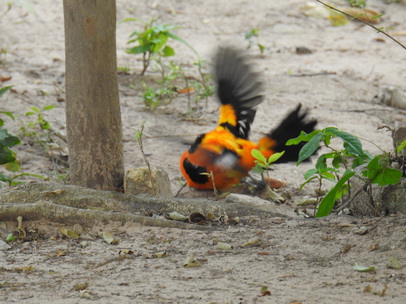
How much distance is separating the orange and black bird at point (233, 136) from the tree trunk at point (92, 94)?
2.19 feet

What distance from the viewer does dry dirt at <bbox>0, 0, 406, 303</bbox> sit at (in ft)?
8.46

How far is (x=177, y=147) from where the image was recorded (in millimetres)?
5176

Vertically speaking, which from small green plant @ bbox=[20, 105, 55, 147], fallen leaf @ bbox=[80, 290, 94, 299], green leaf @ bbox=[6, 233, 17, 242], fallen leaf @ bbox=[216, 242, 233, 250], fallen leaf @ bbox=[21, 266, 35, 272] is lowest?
small green plant @ bbox=[20, 105, 55, 147]

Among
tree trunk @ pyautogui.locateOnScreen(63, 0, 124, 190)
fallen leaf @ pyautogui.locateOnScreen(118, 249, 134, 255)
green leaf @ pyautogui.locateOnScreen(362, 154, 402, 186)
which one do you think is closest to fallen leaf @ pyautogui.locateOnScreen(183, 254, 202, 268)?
fallen leaf @ pyautogui.locateOnScreen(118, 249, 134, 255)

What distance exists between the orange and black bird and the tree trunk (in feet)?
2.19

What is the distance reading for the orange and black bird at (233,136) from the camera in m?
4.36

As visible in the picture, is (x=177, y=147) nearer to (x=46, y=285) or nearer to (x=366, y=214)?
(x=366, y=214)

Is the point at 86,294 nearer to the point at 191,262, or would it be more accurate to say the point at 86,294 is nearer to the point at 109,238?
the point at 191,262

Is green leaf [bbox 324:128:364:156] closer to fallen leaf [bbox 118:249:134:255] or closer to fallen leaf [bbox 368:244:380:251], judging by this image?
fallen leaf [bbox 368:244:380:251]

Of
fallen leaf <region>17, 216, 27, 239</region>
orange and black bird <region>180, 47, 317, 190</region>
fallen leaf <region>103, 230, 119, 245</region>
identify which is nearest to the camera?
fallen leaf <region>103, 230, 119, 245</region>

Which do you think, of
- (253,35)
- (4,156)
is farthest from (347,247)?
(253,35)

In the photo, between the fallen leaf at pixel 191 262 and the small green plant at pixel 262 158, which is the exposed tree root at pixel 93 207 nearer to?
the small green plant at pixel 262 158

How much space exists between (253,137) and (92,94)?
6.54 ft

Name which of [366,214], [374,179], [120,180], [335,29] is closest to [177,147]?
[120,180]
